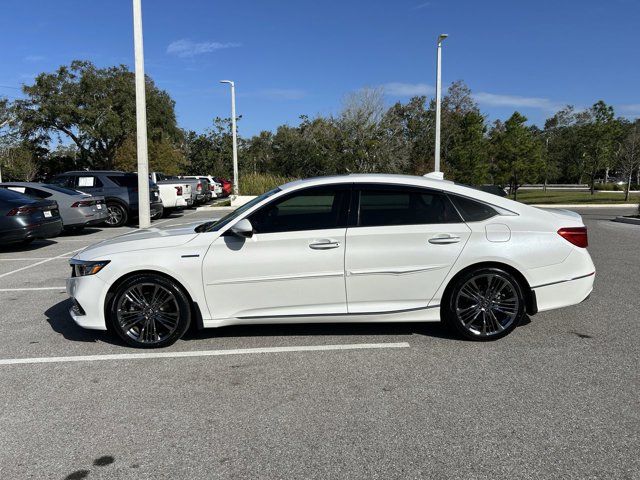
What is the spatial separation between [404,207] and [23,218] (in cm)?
882

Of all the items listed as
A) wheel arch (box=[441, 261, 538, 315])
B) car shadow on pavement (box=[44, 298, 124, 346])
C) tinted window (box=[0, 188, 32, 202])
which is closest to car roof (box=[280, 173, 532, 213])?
wheel arch (box=[441, 261, 538, 315])

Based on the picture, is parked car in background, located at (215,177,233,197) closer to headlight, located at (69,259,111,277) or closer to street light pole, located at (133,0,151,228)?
street light pole, located at (133,0,151,228)

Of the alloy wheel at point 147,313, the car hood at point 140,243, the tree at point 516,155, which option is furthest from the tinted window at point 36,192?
the tree at point 516,155

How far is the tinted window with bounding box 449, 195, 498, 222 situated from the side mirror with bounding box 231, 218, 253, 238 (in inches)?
77.2

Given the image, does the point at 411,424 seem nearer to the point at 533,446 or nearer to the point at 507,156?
the point at 533,446

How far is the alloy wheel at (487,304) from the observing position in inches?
187

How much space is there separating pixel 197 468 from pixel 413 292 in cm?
256

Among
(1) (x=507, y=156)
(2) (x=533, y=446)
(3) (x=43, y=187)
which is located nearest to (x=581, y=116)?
(1) (x=507, y=156)

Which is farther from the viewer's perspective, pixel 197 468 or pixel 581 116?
pixel 581 116

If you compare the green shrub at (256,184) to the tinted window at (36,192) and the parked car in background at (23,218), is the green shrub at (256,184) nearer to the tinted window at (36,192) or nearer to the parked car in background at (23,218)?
the tinted window at (36,192)

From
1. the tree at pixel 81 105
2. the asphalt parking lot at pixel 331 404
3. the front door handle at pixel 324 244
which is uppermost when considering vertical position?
the tree at pixel 81 105

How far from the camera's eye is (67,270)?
28.1ft

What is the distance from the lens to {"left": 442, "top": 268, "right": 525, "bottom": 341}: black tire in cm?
473

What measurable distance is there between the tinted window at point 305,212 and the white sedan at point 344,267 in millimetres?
10
